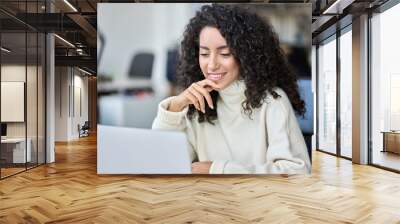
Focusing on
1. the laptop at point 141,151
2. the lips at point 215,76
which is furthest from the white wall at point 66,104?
the lips at point 215,76

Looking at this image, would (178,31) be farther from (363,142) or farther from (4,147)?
(363,142)

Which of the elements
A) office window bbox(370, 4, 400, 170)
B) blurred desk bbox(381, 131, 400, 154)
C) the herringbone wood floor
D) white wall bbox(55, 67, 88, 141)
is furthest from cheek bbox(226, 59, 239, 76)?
white wall bbox(55, 67, 88, 141)

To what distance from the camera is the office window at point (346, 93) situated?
28.5 ft

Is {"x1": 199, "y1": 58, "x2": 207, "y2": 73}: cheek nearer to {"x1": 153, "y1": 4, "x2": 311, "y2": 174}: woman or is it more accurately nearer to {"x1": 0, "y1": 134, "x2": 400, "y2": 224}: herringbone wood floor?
{"x1": 153, "y1": 4, "x2": 311, "y2": 174}: woman

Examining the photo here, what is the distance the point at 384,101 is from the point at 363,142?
1.03 meters

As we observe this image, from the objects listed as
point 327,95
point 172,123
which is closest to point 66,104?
point 327,95

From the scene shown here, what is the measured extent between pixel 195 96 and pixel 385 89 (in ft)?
11.8

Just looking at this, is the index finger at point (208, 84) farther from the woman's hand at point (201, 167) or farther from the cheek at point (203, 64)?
the woman's hand at point (201, 167)

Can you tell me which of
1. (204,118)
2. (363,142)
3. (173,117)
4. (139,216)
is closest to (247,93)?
(204,118)

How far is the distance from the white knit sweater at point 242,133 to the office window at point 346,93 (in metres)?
3.22

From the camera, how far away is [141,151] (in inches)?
238

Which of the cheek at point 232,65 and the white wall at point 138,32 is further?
the white wall at point 138,32

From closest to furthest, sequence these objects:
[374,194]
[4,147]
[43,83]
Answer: [374,194] → [4,147] → [43,83]

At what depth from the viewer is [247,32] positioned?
19.3 feet
